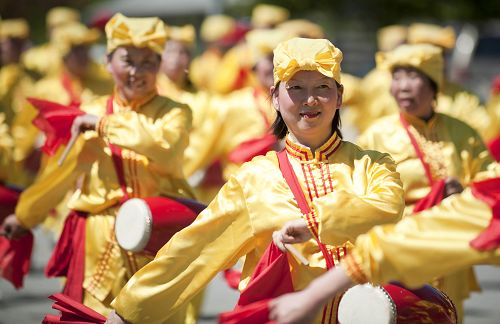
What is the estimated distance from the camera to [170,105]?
6.75 meters

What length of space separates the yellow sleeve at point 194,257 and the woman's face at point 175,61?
519 centimetres

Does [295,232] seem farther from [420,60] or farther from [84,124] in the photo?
[420,60]

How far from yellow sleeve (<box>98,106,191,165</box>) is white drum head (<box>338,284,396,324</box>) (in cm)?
199

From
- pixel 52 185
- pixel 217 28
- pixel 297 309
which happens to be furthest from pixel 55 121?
pixel 217 28

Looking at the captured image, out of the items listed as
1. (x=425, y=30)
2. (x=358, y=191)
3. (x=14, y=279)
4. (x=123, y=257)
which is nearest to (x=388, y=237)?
(x=358, y=191)

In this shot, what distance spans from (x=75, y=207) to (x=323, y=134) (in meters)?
2.03

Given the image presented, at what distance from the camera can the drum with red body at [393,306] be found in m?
4.62

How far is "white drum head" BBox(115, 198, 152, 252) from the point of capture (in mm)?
6012

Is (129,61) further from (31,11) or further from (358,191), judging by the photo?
(31,11)

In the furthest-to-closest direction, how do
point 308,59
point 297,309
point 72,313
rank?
point 72,313
point 308,59
point 297,309

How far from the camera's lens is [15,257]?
7285 mm

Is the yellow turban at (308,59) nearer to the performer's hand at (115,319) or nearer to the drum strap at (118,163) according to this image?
the performer's hand at (115,319)

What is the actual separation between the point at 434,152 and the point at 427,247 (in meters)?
3.05

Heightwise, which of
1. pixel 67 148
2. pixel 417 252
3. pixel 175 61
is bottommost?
pixel 417 252
